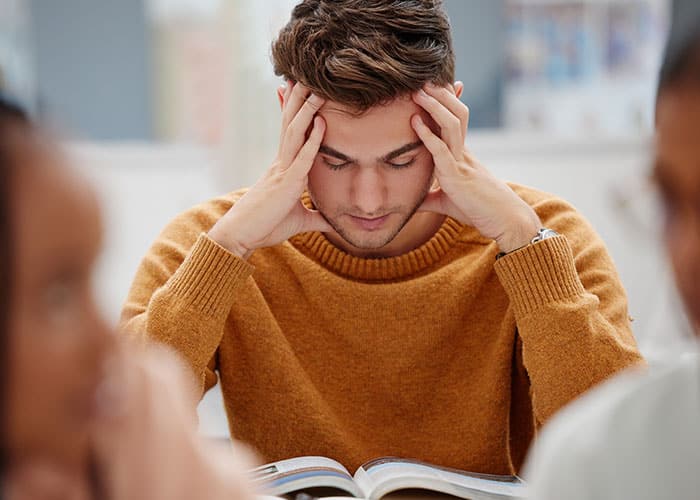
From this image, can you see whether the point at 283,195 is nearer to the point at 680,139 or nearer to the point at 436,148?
the point at 436,148

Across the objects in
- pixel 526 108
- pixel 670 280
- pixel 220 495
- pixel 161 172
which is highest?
pixel 670 280

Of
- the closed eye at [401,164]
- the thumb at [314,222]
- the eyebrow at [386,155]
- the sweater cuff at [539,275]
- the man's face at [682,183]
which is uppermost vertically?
the man's face at [682,183]

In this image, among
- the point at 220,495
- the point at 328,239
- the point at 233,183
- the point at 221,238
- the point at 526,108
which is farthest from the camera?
the point at 526,108

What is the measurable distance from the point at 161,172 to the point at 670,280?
10.6 ft

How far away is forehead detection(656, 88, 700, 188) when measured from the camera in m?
0.56

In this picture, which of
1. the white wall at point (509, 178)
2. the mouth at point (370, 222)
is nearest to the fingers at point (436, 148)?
the mouth at point (370, 222)

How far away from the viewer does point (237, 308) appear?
4.91 feet

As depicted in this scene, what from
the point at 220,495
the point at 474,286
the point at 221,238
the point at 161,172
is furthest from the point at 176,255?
the point at 161,172

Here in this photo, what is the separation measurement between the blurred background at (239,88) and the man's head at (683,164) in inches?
105

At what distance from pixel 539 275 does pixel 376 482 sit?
45 centimetres

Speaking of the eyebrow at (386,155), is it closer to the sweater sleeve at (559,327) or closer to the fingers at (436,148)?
the fingers at (436,148)

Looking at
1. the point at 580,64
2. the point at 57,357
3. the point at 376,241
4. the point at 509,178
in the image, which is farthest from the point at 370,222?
the point at 580,64

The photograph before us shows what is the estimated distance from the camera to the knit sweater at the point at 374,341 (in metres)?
1.46

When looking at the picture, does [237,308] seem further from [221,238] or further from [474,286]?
[474,286]
